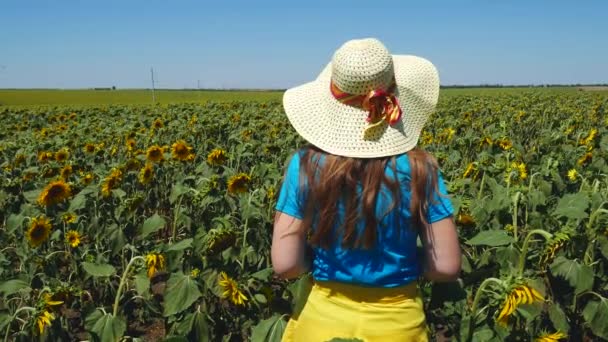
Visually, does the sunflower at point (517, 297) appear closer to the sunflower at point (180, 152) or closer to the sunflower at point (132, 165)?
the sunflower at point (180, 152)

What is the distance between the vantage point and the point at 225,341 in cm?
298

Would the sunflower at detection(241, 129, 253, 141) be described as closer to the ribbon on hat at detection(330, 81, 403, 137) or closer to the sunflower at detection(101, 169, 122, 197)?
the sunflower at detection(101, 169, 122, 197)

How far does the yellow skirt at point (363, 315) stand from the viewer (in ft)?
5.65

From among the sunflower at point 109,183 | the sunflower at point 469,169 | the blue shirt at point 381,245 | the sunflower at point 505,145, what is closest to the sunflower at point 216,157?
the sunflower at point 109,183

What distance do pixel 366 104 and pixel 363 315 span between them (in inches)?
25.6

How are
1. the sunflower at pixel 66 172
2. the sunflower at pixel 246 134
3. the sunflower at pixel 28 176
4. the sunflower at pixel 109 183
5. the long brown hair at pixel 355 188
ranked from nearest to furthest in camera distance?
the long brown hair at pixel 355 188, the sunflower at pixel 109 183, the sunflower at pixel 66 172, the sunflower at pixel 28 176, the sunflower at pixel 246 134

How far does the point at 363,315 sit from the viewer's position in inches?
68.3

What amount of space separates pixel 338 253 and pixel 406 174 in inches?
13.1

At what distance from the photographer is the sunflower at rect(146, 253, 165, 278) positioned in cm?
263

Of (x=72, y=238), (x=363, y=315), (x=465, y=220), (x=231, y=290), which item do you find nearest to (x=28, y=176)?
(x=72, y=238)

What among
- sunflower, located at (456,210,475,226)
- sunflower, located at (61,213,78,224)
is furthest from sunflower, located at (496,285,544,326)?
sunflower, located at (61,213,78,224)

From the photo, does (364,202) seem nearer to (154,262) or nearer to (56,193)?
(154,262)

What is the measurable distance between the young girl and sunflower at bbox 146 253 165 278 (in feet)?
3.41

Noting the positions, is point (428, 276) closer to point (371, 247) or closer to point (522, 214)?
point (371, 247)
